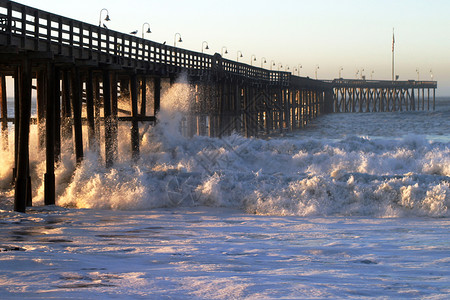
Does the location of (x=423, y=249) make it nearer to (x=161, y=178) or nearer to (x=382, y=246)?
(x=382, y=246)

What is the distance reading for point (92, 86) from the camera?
19.2 m

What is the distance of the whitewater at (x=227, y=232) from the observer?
7.13 metres

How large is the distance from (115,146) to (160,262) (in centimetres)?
1320

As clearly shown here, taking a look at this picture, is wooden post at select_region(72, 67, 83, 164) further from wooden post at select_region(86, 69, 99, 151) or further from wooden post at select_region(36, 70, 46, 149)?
wooden post at select_region(36, 70, 46, 149)

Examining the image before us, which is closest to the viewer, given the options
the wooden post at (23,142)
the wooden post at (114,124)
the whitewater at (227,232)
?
the whitewater at (227,232)

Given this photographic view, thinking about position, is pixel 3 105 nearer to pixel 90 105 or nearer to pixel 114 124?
pixel 114 124

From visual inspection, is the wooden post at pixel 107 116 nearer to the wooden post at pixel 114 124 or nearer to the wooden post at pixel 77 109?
the wooden post at pixel 114 124

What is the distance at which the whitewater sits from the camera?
281 inches

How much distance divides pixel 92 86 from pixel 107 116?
147 centimetres

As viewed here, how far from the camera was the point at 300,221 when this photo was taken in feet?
42.9

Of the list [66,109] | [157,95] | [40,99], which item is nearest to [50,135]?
[40,99]

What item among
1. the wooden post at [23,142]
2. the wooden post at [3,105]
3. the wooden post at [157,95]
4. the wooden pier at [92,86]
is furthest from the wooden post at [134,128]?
the wooden post at [23,142]

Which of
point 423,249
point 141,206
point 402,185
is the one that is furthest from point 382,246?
point 141,206

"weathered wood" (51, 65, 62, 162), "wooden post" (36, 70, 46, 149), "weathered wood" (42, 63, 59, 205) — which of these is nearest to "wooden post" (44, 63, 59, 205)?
"weathered wood" (42, 63, 59, 205)
